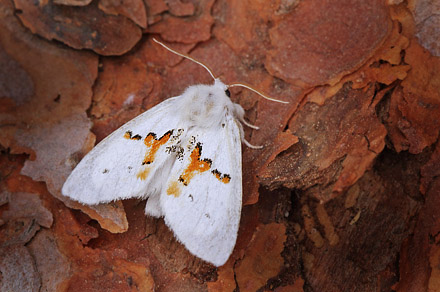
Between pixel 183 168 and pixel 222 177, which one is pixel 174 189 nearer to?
pixel 183 168

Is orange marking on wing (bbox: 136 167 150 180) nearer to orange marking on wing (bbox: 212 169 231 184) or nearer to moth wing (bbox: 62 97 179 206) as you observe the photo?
moth wing (bbox: 62 97 179 206)

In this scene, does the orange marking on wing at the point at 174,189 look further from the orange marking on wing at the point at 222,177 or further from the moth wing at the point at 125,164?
the orange marking on wing at the point at 222,177

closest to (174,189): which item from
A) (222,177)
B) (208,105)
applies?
(222,177)

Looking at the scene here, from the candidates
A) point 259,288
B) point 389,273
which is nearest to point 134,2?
point 259,288

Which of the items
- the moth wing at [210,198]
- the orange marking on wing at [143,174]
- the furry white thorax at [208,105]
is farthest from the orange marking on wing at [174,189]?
the furry white thorax at [208,105]

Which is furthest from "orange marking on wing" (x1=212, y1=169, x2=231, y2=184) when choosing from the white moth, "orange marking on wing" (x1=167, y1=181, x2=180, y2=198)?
"orange marking on wing" (x1=167, y1=181, x2=180, y2=198)
